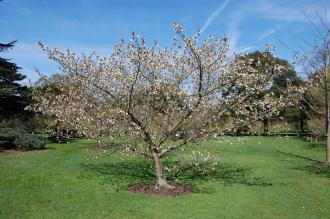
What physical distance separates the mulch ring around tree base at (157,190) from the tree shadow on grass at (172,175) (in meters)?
0.71

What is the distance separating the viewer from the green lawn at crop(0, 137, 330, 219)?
375 inches

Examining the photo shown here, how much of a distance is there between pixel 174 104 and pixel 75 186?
4569 millimetres

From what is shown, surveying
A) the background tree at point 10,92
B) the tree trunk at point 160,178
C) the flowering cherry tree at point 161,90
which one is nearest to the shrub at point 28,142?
the background tree at point 10,92

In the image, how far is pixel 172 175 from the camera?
14906mm

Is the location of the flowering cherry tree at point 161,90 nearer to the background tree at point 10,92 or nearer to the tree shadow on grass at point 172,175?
the tree shadow on grass at point 172,175

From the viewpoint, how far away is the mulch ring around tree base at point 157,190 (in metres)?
11.7

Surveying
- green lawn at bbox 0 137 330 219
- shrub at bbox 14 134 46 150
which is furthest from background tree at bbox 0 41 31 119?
green lawn at bbox 0 137 330 219

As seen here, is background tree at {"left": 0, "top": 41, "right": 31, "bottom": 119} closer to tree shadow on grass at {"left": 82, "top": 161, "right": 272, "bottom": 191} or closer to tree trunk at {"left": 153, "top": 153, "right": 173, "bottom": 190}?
tree shadow on grass at {"left": 82, "top": 161, "right": 272, "bottom": 191}

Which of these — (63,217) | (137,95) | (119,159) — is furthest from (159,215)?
(119,159)

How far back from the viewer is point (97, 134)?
13070mm

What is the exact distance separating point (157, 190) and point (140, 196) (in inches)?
39.0

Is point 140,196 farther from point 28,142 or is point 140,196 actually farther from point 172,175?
point 28,142

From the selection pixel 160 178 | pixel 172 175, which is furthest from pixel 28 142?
pixel 160 178

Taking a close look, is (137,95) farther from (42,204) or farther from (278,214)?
(278,214)
